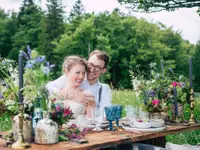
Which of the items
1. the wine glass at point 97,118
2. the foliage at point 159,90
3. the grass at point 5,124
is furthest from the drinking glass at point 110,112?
the grass at point 5,124

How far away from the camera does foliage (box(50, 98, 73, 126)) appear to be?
230 centimetres

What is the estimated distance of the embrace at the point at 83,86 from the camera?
3.07m

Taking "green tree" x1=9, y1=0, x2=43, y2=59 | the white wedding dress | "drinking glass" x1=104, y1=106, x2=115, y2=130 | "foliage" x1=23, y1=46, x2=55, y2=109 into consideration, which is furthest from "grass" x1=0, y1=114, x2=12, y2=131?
"green tree" x1=9, y1=0, x2=43, y2=59

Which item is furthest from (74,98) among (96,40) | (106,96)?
(96,40)

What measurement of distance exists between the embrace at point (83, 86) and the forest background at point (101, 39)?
23.4m

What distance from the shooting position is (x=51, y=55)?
1144 inches

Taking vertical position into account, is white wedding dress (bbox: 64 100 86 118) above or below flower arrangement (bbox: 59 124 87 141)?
above

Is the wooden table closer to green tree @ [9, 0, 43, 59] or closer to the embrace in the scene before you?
the embrace

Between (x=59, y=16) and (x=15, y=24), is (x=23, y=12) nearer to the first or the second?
(x=15, y=24)

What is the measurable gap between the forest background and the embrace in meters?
23.4

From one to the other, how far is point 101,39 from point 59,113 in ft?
81.2

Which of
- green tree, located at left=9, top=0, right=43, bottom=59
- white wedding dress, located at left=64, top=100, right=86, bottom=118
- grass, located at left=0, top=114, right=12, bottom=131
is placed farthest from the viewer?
green tree, located at left=9, top=0, right=43, bottom=59

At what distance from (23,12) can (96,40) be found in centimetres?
739

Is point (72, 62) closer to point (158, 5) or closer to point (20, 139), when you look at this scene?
point (20, 139)
